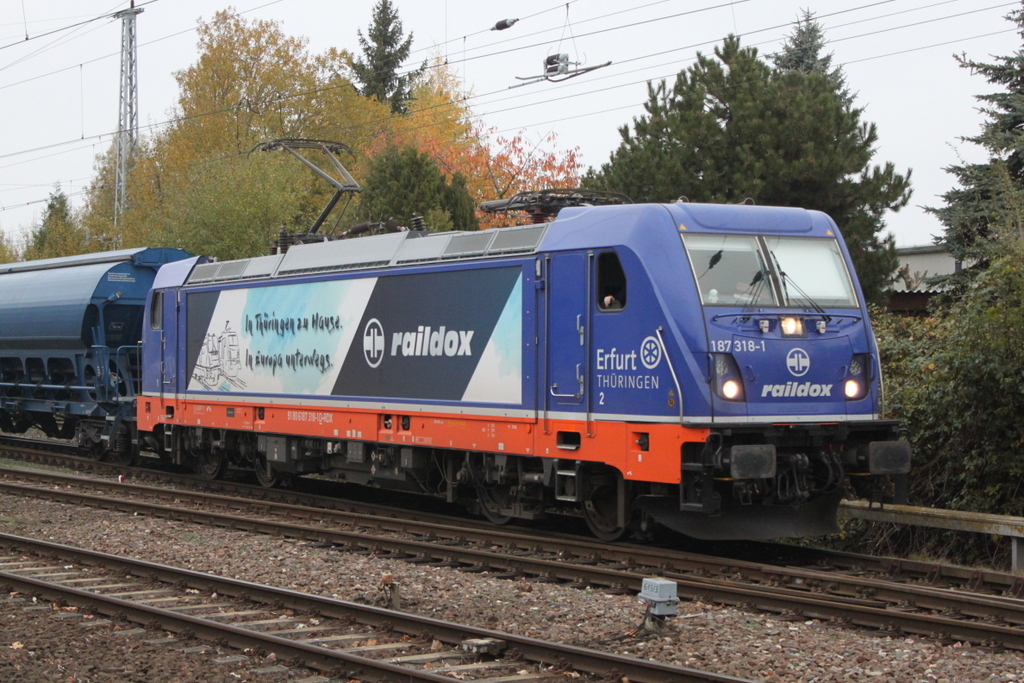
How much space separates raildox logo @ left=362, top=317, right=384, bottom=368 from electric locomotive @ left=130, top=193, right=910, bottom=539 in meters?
0.02

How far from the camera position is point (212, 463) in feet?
59.1

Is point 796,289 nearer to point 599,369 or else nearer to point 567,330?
point 599,369

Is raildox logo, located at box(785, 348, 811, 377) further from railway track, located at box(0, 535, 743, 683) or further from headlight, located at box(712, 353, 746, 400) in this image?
railway track, located at box(0, 535, 743, 683)

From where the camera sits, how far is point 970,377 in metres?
11.6

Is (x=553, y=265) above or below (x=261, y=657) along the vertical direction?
above

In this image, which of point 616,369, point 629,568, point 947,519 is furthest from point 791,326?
point 629,568

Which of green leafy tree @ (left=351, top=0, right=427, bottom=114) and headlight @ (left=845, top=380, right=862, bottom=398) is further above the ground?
green leafy tree @ (left=351, top=0, right=427, bottom=114)

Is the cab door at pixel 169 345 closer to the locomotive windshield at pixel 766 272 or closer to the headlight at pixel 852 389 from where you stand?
the locomotive windshield at pixel 766 272

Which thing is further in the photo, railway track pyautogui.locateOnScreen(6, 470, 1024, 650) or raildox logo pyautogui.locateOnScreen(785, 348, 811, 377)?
raildox logo pyautogui.locateOnScreen(785, 348, 811, 377)

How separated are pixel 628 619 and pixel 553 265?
415cm

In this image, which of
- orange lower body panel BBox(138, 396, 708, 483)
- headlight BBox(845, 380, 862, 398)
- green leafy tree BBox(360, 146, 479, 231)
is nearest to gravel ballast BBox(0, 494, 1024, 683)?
orange lower body panel BBox(138, 396, 708, 483)

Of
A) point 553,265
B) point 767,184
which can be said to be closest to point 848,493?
point 553,265

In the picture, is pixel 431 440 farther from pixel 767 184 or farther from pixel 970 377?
pixel 767 184

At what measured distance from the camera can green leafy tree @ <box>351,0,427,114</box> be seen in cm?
6600
